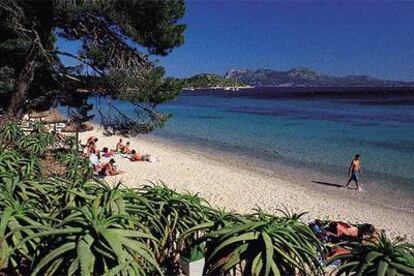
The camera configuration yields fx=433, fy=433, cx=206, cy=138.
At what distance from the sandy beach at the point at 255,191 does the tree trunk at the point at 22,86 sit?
394 cm

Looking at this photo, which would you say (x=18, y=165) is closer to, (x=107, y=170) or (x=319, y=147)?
(x=107, y=170)

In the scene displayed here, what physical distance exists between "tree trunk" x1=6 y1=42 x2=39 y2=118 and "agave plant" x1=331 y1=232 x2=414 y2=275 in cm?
930

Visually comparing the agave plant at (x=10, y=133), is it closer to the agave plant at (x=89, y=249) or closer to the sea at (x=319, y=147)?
the sea at (x=319, y=147)

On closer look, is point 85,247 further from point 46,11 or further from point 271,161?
point 271,161

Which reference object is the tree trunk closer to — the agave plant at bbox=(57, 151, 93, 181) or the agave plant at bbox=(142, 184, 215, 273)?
the agave plant at bbox=(57, 151, 93, 181)

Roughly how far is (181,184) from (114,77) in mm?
6394

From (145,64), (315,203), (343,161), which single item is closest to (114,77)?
(145,64)

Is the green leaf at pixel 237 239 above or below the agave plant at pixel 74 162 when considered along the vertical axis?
above

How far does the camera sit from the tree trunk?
10.3 metres

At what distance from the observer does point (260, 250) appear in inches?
113

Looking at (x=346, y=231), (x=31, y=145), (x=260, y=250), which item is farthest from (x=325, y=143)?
(x=260, y=250)

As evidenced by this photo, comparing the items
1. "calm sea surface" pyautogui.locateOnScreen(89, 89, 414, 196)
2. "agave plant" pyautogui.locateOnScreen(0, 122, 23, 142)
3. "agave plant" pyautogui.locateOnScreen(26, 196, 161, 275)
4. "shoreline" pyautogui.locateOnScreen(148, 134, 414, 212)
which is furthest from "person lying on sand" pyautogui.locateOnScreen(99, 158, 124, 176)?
"agave plant" pyautogui.locateOnScreen(26, 196, 161, 275)

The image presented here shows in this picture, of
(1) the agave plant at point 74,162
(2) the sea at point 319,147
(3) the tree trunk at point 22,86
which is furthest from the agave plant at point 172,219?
(2) the sea at point 319,147

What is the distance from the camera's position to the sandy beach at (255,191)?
41.1 feet
